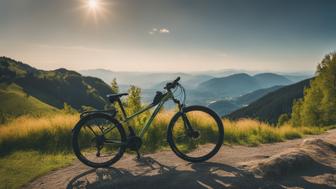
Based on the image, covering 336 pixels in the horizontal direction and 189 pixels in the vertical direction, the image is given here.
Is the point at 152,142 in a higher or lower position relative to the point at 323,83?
lower

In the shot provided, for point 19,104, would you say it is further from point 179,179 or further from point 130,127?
point 179,179

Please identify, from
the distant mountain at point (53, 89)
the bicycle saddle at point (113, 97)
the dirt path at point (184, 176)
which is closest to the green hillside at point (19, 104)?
the distant mountain at point (53, 89)

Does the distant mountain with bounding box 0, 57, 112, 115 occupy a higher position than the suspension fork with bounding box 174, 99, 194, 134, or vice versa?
the distant mountain with bounding box 0, 57, 112, 115

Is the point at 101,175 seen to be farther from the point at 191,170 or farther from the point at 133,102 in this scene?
the point at 133,102

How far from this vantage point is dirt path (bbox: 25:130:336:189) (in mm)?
4582

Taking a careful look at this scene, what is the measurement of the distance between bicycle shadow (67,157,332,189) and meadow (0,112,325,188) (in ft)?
4.89

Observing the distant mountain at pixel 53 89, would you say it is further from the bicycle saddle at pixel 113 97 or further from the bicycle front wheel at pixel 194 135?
the bicycle saddle at pixel 113 97

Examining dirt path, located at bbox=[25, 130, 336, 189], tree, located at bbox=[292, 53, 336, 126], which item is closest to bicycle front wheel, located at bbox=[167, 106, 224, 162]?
dirt path, located at bbox=[25, 130, 336, 189]

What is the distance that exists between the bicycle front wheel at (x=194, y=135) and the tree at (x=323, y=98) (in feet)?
105

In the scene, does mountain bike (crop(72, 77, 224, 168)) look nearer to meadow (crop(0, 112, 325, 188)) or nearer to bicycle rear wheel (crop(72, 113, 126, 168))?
bicycle rear wheel (crop(72, 113, 126, 168))

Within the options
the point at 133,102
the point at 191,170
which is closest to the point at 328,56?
the point at 133,102

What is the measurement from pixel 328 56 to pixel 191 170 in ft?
139

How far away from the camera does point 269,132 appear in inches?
432

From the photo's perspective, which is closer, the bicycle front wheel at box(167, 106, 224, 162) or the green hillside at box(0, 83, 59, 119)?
the bicycle front wheel at box(167, 106, 224, 162)
